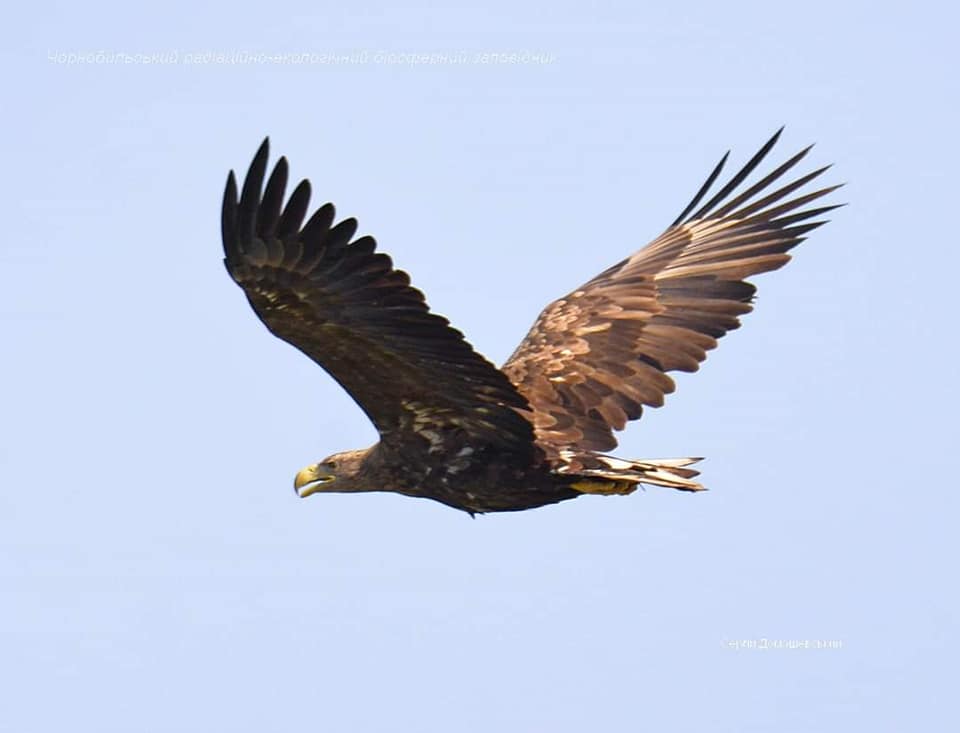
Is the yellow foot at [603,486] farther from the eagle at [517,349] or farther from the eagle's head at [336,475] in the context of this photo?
the eagle's head at [336,475]

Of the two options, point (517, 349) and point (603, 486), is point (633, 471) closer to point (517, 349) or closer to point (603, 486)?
point (603, 486)

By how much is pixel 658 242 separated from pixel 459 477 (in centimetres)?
347

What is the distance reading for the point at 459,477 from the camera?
12.2 metres

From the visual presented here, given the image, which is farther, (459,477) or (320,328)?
(459,477)

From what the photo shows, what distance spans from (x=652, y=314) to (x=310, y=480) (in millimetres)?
2747

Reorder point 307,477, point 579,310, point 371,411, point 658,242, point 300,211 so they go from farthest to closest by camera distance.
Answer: point 658,242
point 579,310
point 307,477
point 371,411
point 300,211

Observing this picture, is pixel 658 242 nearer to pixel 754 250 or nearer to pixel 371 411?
pixel 754 250

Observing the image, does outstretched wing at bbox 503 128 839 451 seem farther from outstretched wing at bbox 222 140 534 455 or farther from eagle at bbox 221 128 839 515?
outstretched wing at bbox 222 140 534 455

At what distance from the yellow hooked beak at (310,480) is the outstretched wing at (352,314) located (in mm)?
1124

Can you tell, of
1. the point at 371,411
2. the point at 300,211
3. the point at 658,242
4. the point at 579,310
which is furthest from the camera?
the point at 658,242

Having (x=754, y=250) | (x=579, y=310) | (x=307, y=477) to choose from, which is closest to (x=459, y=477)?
(x=307, y=477)

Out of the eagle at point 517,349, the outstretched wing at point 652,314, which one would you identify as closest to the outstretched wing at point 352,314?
the eagle at point 517,349

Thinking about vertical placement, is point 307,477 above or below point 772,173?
below

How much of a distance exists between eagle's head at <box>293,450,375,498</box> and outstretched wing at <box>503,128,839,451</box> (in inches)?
47.9
